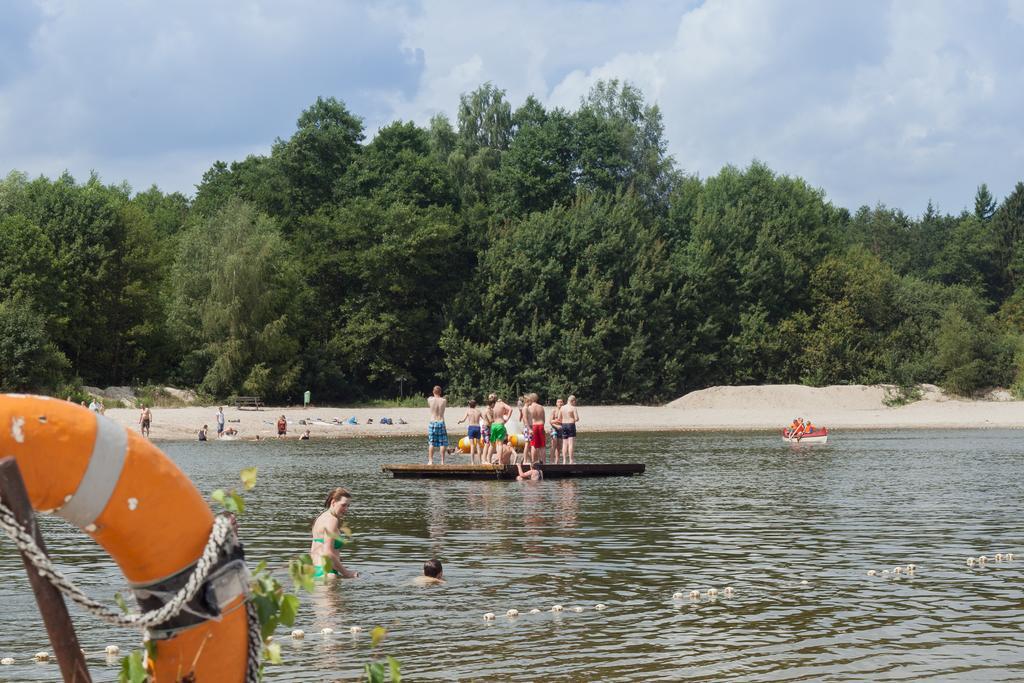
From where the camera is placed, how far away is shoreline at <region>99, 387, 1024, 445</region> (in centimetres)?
5684

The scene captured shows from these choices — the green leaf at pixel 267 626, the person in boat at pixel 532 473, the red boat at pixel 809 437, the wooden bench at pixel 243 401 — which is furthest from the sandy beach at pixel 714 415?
the green leaf at pixel 267 626

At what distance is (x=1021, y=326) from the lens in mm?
86188

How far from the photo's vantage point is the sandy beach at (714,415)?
57.3 metres

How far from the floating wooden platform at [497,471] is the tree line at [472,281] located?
33.3 meters

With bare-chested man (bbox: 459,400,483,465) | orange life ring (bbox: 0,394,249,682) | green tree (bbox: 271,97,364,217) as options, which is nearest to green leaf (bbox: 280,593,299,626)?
orange life ring (bbox: 0,394,249,682)

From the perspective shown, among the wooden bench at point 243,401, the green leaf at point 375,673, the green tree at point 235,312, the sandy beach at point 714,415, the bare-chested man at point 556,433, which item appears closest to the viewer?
the green leaf at point 375,673

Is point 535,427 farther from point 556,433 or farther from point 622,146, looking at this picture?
point 622,146

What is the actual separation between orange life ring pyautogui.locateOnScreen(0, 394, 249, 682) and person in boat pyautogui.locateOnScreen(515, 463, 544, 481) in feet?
81.2

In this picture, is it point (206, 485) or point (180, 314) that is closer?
point (206, 485)

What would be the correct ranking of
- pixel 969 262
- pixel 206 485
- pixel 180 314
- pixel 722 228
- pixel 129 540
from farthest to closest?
1. pixel 969 262
2. pixel 722 228
3. pixel 180 314
4. pixel 206 485
5. pixel 129 540

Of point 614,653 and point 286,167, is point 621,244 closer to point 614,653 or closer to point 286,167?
point 286,167

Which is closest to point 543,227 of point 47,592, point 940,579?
point 940,579

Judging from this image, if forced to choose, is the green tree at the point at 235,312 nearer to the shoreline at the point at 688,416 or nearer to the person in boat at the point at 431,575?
the shoreline at the point at 688,416

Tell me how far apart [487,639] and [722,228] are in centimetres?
7184
